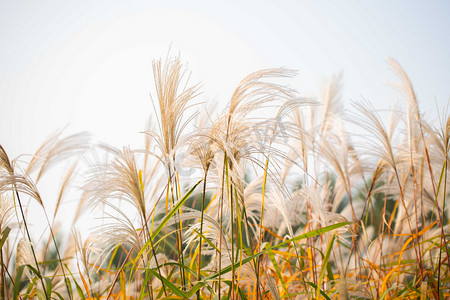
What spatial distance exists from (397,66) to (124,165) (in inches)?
62.0

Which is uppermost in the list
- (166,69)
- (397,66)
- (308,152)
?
(397,66)

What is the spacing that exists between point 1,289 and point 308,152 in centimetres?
150

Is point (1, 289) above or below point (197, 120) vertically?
below

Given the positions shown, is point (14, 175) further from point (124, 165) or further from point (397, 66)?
point (397, 66)

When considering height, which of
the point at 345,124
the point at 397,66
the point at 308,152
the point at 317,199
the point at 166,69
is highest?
the point at 397,66

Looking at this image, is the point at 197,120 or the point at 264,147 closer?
the point at 264,147

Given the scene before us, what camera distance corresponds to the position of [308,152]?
1.90m

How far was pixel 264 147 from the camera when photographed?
3.21 ft

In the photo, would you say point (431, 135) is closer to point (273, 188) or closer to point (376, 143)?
point (376, 143)

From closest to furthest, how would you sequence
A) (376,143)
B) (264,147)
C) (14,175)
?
(264,147) → (14,175) → (376,143)

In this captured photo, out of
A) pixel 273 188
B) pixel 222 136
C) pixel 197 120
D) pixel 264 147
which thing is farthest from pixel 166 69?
pixel 197 120

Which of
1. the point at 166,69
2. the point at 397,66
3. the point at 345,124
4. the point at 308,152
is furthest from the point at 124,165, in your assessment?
the point at 397,66

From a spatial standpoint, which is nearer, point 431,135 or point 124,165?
point 124,165

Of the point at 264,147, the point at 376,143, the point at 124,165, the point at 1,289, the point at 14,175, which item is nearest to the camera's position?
the point at 264,147
